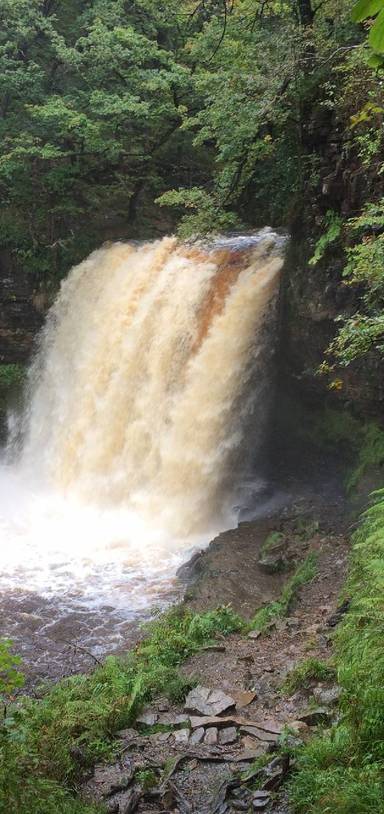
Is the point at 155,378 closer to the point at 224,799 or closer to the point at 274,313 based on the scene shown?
the point at 274,313

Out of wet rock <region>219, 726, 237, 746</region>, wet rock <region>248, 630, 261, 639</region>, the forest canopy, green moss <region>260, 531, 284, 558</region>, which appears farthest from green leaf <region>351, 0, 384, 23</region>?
the forest canopy

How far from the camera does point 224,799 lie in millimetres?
3775

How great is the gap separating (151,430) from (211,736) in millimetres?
8405

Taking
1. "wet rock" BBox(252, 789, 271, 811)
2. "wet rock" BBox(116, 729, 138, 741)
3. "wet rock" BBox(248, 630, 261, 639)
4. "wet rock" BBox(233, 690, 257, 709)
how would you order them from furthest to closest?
"wet rock" BBox(248, 630, 261, 639) → "wet rock" BBox(233, 690, 257, 709) → "wet rock" BBox(116, 729, 138, 741) → "wet rock" BBox(252, 789, 271, 811)

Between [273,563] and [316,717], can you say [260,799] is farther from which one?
[273,563]

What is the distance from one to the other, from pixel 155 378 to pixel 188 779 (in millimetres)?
9413

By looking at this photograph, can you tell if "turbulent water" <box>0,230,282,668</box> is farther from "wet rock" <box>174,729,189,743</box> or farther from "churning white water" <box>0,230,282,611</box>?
"wet rock" <box>174,729,189,743</box>

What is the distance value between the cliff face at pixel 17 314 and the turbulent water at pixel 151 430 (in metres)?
3.03

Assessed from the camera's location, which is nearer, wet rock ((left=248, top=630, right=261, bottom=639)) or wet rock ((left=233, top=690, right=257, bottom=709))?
wet rock ((left=233, top=690, right=257, bottom=709))

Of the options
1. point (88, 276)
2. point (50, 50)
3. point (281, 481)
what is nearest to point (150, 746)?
point (281, 481)

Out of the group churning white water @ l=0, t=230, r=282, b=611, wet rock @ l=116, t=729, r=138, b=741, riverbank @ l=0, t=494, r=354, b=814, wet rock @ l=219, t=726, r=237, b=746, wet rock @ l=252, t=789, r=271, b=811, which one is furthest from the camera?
churning white water @ l=0, t=230, r=282, b=611

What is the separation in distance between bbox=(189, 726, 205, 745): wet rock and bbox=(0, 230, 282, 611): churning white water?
482 centimetres

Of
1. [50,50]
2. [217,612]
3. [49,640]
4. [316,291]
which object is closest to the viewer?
[217,612]

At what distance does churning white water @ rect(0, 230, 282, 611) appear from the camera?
424 inches
